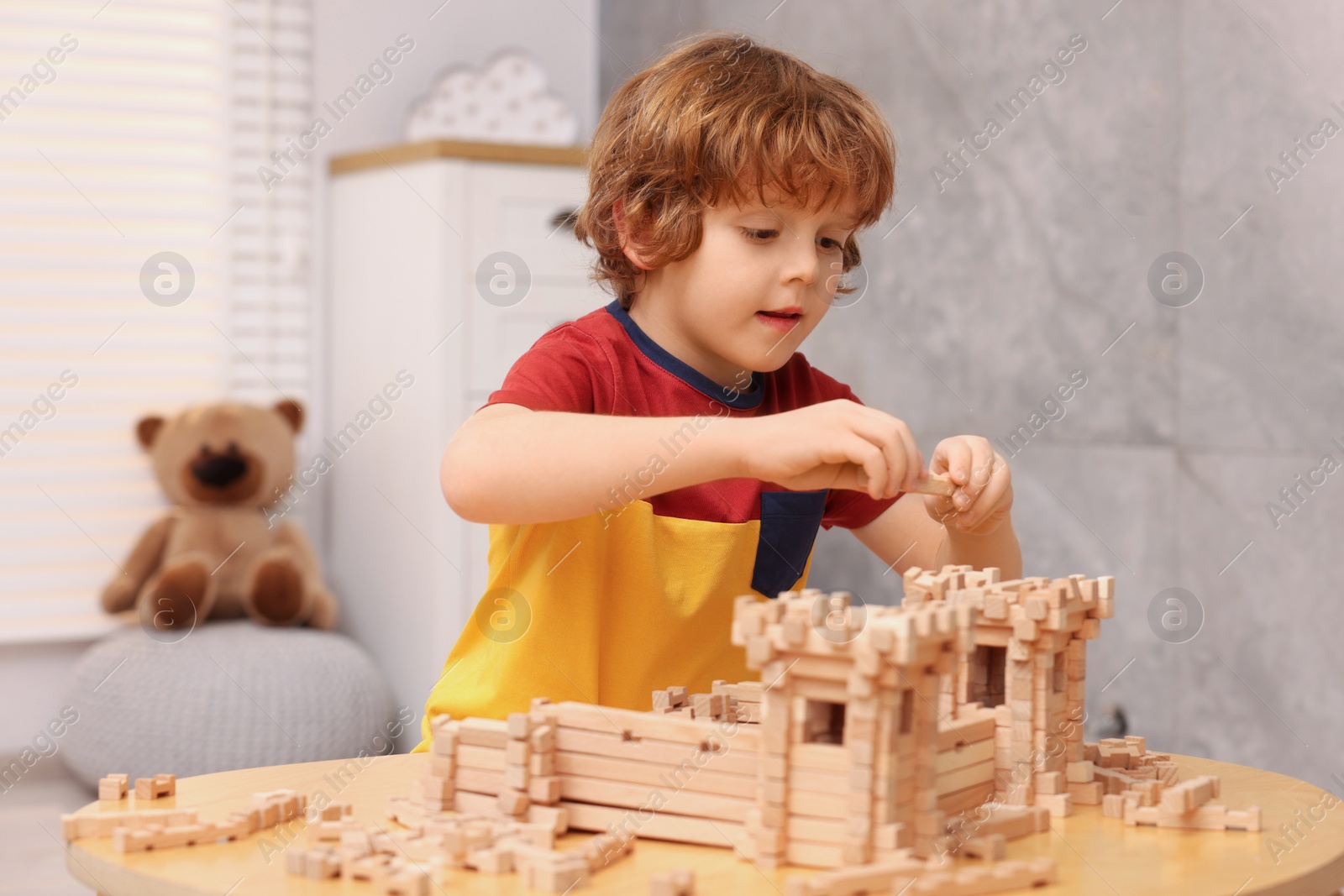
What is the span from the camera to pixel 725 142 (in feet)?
3.35

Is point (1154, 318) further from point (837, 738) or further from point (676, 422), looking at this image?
point (837, 738)

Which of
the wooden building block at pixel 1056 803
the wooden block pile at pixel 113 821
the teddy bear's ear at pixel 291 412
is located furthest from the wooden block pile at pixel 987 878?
the teddy bear's ear at pixel 291 412

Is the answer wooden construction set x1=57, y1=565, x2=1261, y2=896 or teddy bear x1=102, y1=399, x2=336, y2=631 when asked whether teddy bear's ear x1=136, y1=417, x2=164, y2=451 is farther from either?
wooden construction set x1=57, y1=565, x2=1261, y2=896

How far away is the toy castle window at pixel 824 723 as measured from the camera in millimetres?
657

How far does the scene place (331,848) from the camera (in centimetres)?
66

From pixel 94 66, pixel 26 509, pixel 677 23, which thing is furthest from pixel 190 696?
pixel 677 23

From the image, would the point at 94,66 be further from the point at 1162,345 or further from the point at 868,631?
the point at 868,631

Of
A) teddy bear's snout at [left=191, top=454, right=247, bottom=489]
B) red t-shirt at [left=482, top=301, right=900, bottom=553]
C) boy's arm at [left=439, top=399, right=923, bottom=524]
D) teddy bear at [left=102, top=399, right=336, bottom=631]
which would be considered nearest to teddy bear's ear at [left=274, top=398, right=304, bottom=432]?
teddy bear at [left=102, top=399, right=336, bottom=631]

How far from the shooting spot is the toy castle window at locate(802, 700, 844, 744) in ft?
2.16

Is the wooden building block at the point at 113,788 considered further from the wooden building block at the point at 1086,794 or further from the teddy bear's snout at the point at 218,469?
the teddy bear's snout at the point at 218,469

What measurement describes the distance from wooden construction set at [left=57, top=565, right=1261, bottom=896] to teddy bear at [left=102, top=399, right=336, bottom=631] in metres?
1.92

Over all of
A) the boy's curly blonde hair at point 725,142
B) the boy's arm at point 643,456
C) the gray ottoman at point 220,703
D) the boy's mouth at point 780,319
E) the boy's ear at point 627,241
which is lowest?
the gray ottoman at point 220,703

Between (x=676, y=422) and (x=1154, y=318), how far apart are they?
43.7 inches

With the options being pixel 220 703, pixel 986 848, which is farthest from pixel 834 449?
pixel 220 703
